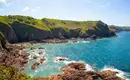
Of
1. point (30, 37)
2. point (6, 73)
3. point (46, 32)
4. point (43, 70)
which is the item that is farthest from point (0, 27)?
point (6, 73)

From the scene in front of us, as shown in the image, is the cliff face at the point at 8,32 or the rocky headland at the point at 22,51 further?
the cliff face at the point at 8,32

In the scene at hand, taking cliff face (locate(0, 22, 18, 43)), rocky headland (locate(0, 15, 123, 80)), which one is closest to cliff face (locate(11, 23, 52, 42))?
rocky headland (locate(0, 15, 123, 80))

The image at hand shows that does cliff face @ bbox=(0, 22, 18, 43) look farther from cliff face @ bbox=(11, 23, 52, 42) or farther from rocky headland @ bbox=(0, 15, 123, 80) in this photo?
cliff face @ bbox=(11, 23, 52, 42)

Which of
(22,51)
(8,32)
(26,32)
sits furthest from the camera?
(26,32)

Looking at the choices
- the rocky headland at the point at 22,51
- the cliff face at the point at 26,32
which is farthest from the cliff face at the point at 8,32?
the cliff face at the point at 26,32

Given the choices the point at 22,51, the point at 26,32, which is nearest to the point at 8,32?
the point at 26,32

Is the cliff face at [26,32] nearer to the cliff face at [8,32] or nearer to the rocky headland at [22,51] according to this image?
the rocky headland at [22,51]

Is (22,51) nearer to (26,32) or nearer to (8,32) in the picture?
(8,32)

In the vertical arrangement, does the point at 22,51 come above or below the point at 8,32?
below

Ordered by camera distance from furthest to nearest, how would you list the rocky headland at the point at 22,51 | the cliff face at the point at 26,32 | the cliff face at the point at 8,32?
the cliff face at the point at 26,32 < the cliff face at the point at 8,32 < the rocky headland at the point at 22,51

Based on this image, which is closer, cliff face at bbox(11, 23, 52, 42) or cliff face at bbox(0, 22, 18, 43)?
cliff face at bbox(0, 22, 18, 43)

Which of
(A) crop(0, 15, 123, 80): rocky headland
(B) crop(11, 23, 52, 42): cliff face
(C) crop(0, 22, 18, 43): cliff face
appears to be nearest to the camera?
(A) crop(0, 15, 123, 80): rocky headland

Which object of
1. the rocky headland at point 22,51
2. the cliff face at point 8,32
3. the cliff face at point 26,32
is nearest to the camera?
the rocky headland at point 22,51

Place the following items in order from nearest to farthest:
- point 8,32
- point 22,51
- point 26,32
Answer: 1. point 22,51
2. point 8,32
3. point 26,32
